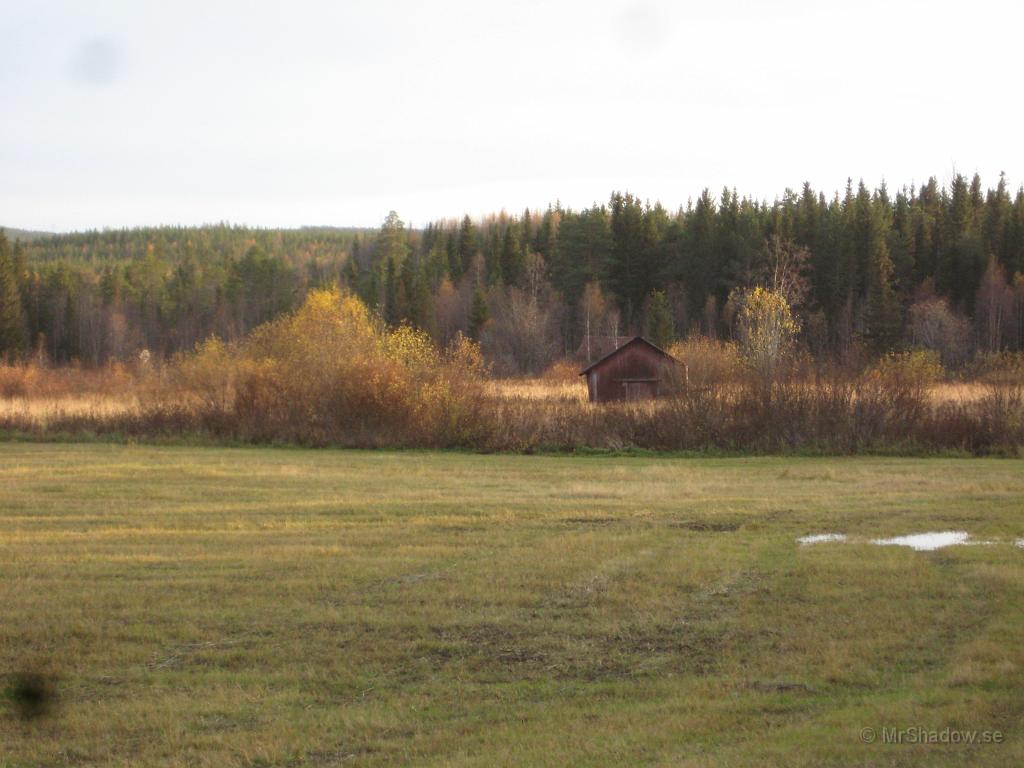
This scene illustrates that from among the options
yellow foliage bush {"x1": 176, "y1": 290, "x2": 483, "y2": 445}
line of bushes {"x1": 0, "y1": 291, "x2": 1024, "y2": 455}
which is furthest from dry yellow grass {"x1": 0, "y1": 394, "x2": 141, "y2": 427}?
yellow foliage bush {"x1": 176, "y1": 290, "x2": 483, "y2": 445}

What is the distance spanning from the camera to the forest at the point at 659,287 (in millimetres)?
78562

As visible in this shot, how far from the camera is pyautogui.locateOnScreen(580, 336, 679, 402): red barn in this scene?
169ft

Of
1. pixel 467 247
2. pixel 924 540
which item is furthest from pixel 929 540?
pixel 467 247

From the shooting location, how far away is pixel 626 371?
5206 centimetres

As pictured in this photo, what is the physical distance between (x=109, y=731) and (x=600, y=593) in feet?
17.5

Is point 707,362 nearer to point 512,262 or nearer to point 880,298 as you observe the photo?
point 880,298

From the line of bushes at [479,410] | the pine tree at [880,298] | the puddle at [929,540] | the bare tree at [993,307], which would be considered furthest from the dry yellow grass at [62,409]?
the bare tree at [993,307]

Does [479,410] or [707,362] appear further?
[707,362]

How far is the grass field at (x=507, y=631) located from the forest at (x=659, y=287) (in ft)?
179

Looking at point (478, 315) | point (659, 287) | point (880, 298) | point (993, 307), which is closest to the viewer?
point (880, 298)

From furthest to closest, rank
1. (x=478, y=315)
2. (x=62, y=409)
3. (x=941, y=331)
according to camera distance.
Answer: (x=478, y=315) < (x=941, y=331) < (x=62, y=409)

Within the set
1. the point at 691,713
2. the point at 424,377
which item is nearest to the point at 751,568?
the point at 691,713

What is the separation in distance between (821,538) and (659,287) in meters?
80.4

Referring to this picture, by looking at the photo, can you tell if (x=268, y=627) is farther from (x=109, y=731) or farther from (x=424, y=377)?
(x=424, y=377)
